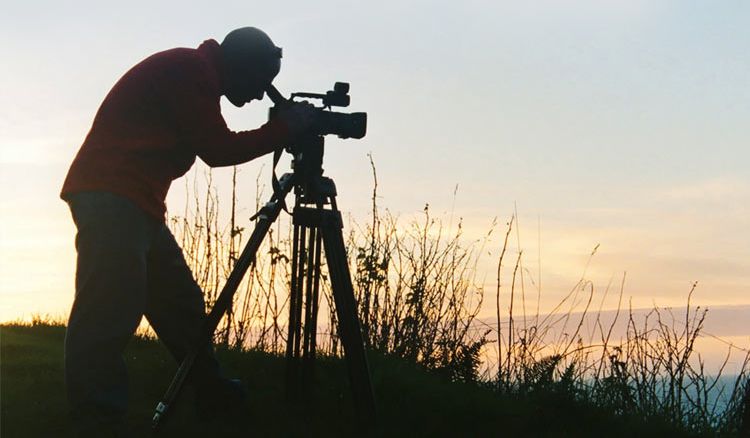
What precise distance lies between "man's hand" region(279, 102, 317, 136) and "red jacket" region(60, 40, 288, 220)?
0.05 metres

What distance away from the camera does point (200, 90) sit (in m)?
4.41

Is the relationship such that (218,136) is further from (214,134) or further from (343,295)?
(343,295)

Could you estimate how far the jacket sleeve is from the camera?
14.3 feet

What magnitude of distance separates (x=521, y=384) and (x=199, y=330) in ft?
10.6

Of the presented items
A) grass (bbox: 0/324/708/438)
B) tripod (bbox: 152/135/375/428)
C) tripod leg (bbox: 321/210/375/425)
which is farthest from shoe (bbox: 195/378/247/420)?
tripod leg (bbox: 321/210/375/425)

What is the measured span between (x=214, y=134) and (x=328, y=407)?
2339 mm

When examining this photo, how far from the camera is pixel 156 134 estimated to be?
441cm

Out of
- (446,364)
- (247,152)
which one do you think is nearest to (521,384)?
(446,364)

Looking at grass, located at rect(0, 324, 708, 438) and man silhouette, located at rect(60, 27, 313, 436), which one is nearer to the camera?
man silhouette, located at rect(60, 27, 313, 436)

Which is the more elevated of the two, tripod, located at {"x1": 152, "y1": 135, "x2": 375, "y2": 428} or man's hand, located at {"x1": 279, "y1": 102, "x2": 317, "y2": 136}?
man's hand, located at {"x1": 279, "y1": 102, "x2": 317, "y2": 136}

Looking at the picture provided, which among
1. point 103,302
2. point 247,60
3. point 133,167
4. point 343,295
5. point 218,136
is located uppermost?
point 247,60

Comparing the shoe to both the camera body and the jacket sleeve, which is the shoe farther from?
the camera body

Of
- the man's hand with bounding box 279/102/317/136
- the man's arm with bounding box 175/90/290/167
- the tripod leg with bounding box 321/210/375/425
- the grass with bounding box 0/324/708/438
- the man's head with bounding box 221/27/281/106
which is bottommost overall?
the grass with bounding box 0/324/708/438

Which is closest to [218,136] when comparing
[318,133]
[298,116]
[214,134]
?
[214,134]
